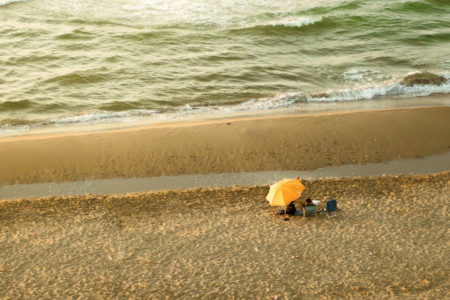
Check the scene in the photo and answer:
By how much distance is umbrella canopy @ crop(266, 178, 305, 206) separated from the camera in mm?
12191

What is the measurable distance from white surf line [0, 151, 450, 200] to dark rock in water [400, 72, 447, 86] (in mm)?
6300

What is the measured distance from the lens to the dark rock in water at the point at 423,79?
802 inches

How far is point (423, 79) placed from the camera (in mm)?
20547

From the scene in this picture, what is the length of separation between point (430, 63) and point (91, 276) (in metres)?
17.9

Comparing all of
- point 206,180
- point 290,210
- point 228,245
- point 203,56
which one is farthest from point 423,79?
point 228,245

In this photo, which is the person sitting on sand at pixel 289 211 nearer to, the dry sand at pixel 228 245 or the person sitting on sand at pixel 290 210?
the person sitting on sand at pixel 290 210

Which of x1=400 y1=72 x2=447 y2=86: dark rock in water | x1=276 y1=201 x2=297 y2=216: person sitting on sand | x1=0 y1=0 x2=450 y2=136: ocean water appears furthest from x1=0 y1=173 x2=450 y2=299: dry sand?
x1=400 y1=72 x2=447 y2=86: dark rock in water

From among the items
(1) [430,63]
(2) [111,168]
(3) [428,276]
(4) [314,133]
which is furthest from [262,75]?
(3) [428,276]

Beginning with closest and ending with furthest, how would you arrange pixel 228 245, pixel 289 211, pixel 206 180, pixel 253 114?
pixel 228 245
pixel 289 211
pixel 206 180
pixel 253 114

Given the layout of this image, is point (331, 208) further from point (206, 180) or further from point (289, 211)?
point (206, 180)

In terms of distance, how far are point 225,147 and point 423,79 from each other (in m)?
9.93

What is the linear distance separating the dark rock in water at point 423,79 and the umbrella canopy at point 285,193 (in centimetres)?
1013

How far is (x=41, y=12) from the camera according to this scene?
2812cm

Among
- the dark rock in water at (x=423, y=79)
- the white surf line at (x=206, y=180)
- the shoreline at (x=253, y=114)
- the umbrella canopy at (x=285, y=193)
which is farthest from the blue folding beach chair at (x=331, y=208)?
the dark rock in water at (x=423, y=79)
